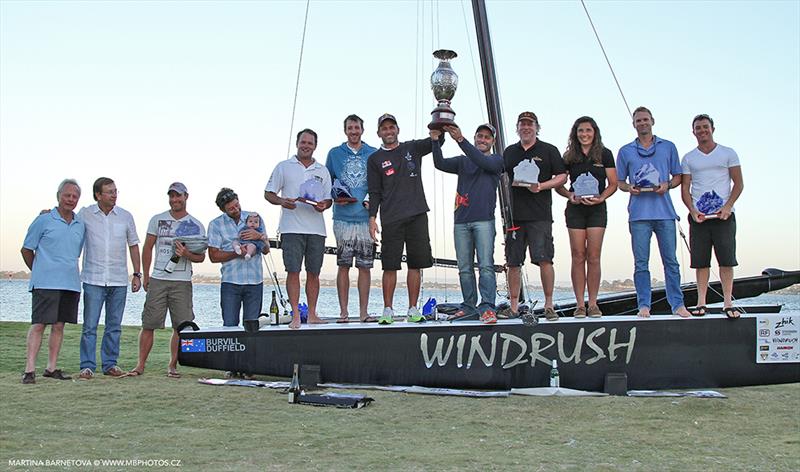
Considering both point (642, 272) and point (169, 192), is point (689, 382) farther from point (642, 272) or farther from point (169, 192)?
point (169, 192)

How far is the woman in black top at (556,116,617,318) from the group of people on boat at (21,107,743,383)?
1 centimetres

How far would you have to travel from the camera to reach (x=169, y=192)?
624 centimetres

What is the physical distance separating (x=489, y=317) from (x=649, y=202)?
63.1 inches

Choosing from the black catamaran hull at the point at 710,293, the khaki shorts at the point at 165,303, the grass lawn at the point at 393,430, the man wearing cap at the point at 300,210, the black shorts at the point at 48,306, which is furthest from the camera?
the black catamaran hull at the point at 710,293

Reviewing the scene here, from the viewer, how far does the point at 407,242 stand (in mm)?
5824

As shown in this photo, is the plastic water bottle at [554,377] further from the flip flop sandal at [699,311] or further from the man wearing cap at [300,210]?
the man wearing cap at [300,210]

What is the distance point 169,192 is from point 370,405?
2.78m

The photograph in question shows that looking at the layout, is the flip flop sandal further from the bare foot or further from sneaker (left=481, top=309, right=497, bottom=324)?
sneaker (left=481, top=309, right=497, bottom=324)

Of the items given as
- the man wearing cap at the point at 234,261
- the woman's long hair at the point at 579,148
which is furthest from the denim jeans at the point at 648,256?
the man wearing cap at the point at 234,261

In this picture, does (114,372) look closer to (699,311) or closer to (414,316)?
(414,316)

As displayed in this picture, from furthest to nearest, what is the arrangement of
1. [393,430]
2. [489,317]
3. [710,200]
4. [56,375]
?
[56,375]
[710,200]
[489,317]
[393,430]

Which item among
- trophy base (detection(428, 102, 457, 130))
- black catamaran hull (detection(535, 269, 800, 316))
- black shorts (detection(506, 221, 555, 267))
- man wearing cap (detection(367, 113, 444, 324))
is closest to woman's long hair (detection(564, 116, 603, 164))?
black shorts (detection(506, 221, 555, 267))

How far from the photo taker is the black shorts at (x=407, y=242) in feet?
18.9

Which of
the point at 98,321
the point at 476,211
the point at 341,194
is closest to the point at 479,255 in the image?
the point at 476,211
